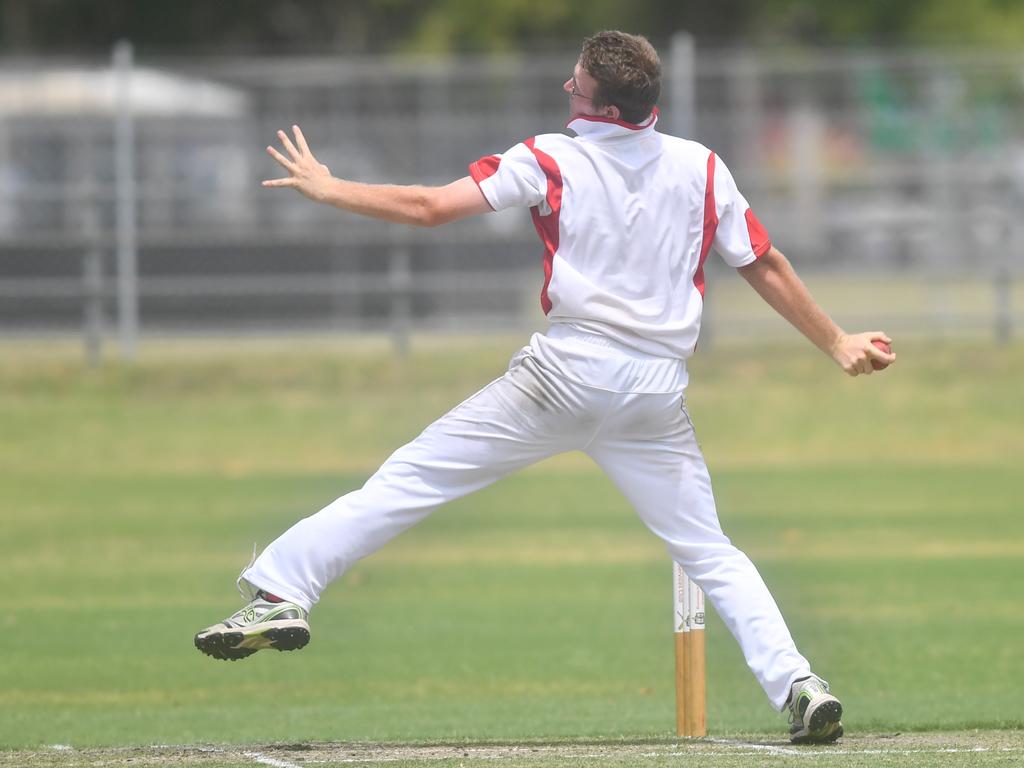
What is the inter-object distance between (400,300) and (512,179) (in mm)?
14345

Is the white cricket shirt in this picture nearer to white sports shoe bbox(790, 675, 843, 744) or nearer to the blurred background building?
white sports shoe bbox(790, 675, 843, 744)

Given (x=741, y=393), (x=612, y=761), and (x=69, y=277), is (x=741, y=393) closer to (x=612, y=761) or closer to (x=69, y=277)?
(x=69, y=277)

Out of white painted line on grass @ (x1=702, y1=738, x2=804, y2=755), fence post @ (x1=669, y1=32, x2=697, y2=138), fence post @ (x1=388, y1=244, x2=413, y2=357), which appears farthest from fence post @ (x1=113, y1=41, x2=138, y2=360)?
white painted line on grass @ (x1=702, y1=738, x2=804, y2=755)

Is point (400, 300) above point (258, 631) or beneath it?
above

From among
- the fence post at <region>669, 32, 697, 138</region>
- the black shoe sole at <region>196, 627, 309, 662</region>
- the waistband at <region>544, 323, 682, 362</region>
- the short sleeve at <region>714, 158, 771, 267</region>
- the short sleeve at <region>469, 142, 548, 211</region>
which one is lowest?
the black shoe sole at <region>196, 627, 309, 662</region>

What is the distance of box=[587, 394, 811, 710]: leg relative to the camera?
6.30 metres

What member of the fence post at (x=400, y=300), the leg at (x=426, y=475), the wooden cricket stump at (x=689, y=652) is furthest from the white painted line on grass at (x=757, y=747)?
the fence post at (x=400, y=300)

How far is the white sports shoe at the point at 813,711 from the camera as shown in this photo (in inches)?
244

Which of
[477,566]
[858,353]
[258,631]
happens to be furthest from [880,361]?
[477,566]

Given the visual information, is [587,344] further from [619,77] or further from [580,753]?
[580,753]

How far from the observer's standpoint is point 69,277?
807 inches

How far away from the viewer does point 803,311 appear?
6.50 metres

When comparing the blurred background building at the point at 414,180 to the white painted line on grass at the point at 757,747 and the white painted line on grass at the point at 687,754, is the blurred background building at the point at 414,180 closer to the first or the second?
the white painted line on grass at the point at 757,747

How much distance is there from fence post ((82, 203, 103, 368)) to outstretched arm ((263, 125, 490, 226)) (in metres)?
14.6
